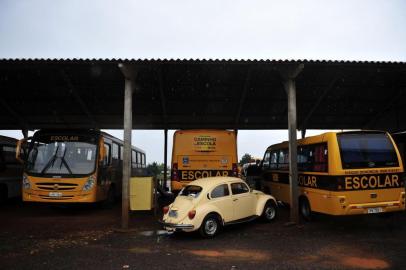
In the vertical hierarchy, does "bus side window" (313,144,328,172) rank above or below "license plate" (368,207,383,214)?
above

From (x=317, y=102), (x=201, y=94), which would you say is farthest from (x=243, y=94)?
(x=317, y=102)

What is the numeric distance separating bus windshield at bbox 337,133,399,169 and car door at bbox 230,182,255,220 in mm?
2805

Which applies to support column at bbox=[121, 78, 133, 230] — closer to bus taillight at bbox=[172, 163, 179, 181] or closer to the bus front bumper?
the bus front bumper

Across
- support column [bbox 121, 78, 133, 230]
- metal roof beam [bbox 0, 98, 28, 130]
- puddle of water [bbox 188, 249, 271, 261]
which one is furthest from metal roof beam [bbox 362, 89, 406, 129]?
metal roof beam [bbox 0, 98, 28, 130]

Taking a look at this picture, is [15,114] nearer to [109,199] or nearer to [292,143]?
[109,199]

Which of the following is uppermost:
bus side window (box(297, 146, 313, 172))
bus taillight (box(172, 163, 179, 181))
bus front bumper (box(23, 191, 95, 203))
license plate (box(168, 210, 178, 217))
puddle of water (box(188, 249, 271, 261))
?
bus side window (box(297, 146, 313, 172))

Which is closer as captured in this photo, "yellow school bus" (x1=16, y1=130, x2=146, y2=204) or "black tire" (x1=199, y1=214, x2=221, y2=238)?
"black tire" (x1=199, y1=214, x2=221, y2=238)

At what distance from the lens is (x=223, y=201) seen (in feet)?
31.3

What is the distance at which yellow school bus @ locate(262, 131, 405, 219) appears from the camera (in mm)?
9062

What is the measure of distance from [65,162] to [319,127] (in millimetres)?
13510

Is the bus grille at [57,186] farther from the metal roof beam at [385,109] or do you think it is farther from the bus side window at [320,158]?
the metal roof beam at [385,109]

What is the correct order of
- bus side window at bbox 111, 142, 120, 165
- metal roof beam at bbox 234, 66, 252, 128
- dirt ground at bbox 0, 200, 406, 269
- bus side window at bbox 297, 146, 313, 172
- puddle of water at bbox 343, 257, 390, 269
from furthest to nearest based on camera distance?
bus side window at bbox 111, 142, 120, 165, metal roof beam at bbox 234, 66, 252, 128, bus side window at bbox 297, 146, 313, 172, dirt ground at bbox 0, 200, 406, 269, puddle of water at bbox 343, 257, 390, 269

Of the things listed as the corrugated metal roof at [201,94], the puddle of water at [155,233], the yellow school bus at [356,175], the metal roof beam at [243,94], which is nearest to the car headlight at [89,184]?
the puddle of water at [155,233]

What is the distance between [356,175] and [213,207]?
375 centimetres
